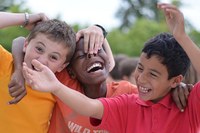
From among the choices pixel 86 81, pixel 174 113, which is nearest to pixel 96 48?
pixel 86 81

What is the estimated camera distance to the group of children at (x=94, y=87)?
8.29 feet

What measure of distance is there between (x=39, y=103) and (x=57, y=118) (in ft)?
0.45

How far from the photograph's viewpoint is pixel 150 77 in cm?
267

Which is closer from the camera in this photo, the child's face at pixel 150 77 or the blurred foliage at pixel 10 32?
the child's face at pixel 150 77

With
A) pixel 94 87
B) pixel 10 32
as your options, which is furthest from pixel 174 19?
pixel 10 32

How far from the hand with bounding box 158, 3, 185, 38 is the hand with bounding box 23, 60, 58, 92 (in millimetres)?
608

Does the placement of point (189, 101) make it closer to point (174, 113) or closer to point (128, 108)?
point (174, 113)

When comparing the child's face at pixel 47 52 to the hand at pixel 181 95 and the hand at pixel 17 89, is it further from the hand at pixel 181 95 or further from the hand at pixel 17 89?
the hand at pixel 181 95

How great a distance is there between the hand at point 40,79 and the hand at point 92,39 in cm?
48

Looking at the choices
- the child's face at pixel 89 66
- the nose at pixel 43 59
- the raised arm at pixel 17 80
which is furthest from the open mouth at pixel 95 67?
the raised arm at pixel 17 80

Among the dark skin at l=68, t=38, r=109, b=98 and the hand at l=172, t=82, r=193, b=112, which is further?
the dark skin at l=68, t=38, r=109, b=98

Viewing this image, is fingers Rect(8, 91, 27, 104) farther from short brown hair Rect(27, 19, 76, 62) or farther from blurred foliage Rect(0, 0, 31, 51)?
blurred foliage Rect(0, 0, 31, 51)

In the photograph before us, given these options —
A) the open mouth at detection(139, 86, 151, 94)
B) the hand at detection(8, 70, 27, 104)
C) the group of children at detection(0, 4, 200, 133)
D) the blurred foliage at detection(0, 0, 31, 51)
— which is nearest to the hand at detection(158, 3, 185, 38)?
the group of children at detection(0, 4, 200, 133)

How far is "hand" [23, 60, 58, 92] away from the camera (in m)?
2.40
